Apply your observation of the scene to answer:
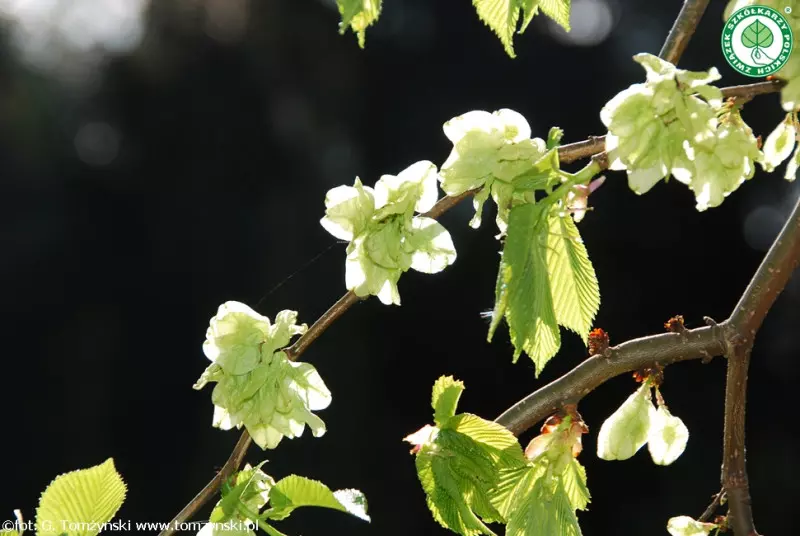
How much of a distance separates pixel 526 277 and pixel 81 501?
23 cm

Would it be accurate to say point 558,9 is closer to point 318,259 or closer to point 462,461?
point 462,461

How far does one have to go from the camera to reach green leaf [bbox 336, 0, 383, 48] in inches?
14.8

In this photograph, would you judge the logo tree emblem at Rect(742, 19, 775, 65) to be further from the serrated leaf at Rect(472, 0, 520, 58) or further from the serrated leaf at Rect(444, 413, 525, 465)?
the serrated leaf at Rect(444, 413, 525, 465)

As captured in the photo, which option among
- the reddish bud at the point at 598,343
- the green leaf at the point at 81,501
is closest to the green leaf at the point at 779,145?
the reddish bud at the point at 598,343

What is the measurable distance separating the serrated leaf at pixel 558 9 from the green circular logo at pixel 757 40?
85 millimetres

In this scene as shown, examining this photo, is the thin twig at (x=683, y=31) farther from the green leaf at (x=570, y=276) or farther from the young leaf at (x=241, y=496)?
the young leaf at (x=241, y=496)

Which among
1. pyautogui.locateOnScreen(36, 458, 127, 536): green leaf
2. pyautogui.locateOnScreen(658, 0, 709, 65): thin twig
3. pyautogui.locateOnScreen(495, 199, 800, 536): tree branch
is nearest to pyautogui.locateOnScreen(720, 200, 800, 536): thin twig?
pyautogui.locateOnScreen(495, 199, 800, 536): tree branch

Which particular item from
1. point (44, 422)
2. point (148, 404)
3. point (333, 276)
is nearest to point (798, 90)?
point (333, 276)

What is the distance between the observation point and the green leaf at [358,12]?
38cm

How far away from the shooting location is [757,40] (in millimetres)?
427

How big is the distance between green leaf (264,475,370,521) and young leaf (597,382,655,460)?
15 centimetres

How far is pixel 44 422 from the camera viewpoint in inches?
73.9

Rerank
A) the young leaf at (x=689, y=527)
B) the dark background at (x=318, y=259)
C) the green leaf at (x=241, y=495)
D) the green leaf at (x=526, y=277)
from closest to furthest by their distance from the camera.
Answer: the green leaf at (x=526, y=277) < the green leaf at (x=241, y=495) < the young leaf at (x=689, y=527) < the dark background at (x=318, y=259)

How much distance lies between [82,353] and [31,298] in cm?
20
